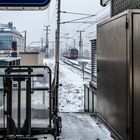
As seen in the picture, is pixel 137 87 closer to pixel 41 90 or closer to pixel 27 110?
pixel 27 110

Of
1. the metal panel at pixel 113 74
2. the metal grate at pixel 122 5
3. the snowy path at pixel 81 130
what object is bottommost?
the snowy path at pixel 81 130

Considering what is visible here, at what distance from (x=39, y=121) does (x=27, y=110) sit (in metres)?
0.72

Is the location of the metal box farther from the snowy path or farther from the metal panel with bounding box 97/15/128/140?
the snowy path

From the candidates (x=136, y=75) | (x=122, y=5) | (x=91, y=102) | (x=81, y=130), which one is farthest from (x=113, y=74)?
(x=91, y=102)

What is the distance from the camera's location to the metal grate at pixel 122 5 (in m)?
2.98

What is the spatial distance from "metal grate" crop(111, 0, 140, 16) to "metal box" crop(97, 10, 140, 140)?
0.18m

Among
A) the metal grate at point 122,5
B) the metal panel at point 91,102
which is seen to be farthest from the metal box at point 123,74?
the metal panel at point 91,102

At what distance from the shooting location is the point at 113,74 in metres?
3.09

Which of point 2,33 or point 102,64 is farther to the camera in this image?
point 2,33

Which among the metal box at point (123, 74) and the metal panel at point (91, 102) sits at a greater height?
the metal box at point (123, 74)

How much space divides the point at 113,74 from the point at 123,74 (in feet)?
1.17

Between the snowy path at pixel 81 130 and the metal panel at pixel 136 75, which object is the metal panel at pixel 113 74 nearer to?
the metal panel at pixel 136 75

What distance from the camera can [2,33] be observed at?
33.9m

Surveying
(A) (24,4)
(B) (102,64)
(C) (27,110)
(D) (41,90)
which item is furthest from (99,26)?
(D) (41,90)
